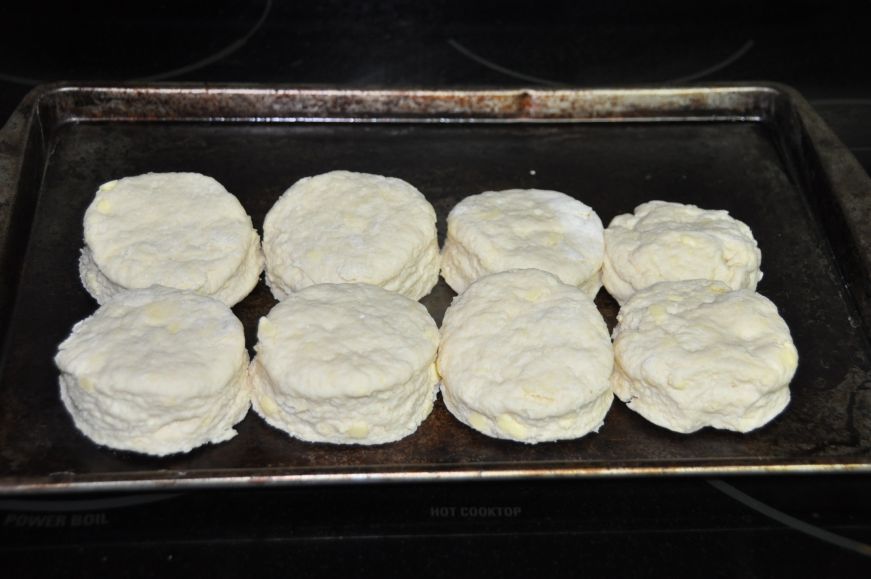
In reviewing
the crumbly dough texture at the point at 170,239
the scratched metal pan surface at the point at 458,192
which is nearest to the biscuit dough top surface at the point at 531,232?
the scratched metal pan surface at the point at 458,192

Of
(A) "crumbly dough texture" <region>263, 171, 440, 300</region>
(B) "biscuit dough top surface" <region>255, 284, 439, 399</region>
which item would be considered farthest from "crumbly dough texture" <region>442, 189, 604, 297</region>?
(B) "biscuit dough top surface" <region>255, 284, 439, 399</region>

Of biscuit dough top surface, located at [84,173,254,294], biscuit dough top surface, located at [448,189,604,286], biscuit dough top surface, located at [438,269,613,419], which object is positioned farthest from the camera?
biscuit dough top surface, located at [448,189,604,286]

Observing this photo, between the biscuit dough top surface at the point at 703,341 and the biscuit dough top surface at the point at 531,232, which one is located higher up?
the biscuit dough top surface at the point at 531,232

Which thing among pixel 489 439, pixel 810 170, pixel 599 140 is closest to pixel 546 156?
pixel 599 140

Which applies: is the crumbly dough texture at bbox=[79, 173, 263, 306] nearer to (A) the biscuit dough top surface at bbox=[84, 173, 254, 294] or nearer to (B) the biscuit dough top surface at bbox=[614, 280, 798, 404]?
(A) the biscuit dough top surface at bbox=[84, 173, 254, 294]

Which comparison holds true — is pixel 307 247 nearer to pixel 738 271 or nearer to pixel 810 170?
pixel 738 271

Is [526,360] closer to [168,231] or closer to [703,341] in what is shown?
[703,341]

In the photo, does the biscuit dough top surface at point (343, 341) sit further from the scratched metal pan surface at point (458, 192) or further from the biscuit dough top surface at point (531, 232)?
the biscuit dough top surface at point (531, 232)
